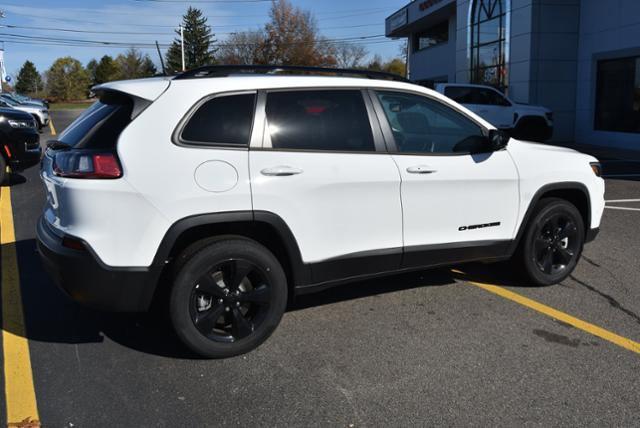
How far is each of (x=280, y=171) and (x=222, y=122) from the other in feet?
1.54

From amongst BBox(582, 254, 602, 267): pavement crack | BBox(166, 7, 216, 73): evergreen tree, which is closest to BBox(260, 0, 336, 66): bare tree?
BBox(166, 7, 216, 73): evergreen tree

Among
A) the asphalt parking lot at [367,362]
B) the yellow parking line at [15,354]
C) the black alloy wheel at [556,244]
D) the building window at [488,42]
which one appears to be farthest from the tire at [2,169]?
the building window at [488,42]

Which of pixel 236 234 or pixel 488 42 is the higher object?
pixel 488 42

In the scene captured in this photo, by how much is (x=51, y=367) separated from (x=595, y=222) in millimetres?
4526

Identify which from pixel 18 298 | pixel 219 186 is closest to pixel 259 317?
pixel 219 186

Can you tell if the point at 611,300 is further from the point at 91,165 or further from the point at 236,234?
the point at 91,165

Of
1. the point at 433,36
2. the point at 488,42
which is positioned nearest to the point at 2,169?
the point at 488,42

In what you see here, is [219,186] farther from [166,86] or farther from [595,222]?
[595,222]

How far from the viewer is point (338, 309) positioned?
4598 mm

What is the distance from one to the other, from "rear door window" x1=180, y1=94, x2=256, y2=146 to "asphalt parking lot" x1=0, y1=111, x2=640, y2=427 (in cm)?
139

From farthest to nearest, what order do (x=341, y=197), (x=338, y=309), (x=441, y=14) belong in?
(x=441, y=14)
(x=338, y=309)
(x=341, y=197)

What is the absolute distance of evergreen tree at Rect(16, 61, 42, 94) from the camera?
360 feet

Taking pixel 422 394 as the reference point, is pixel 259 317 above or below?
above

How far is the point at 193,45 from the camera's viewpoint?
8069cm
